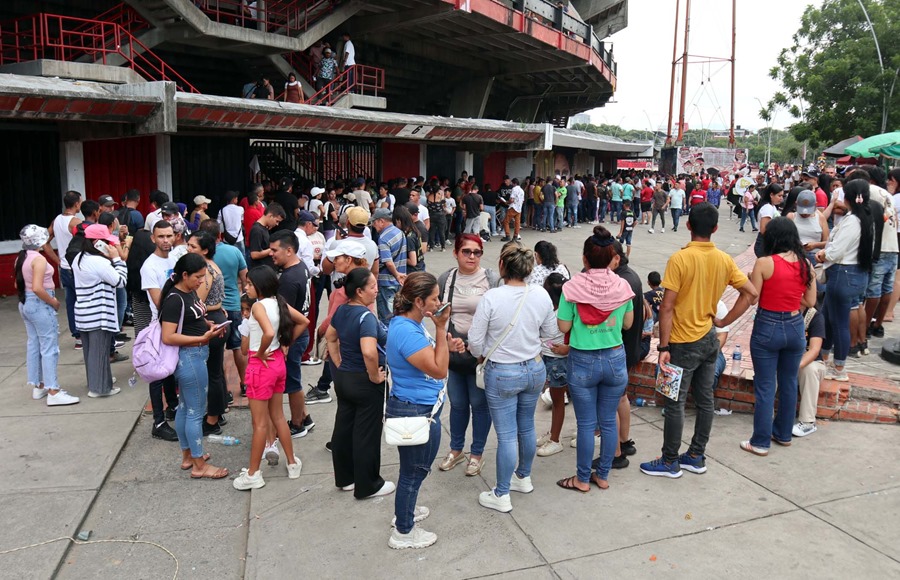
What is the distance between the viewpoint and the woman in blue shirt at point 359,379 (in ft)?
13.7

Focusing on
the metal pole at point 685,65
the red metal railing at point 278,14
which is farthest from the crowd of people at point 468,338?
the metal pole at point 685,65

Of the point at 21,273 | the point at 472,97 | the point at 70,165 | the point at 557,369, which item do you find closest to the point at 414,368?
the point at 557,369

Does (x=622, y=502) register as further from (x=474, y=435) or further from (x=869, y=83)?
(x=869, y=83)

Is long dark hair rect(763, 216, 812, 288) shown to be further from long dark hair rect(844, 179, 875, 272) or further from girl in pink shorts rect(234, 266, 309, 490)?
girl in pink shorts rect(234, 266, 309, 490)

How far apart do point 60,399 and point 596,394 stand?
4895mm

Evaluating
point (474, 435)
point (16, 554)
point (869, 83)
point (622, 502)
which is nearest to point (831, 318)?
point (622, 502)

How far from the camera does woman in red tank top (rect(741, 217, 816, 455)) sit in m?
5.02

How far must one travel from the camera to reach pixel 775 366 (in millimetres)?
5195

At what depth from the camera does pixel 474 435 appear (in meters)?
5.02

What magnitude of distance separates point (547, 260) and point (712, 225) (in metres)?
1.20

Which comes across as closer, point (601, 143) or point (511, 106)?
point (601, 143)

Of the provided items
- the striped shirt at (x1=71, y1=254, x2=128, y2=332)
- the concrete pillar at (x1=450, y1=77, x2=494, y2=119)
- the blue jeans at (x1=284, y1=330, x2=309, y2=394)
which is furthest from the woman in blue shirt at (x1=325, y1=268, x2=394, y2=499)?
the concrete pillar at (x1=450, y1=77, x2=494, y2=119)

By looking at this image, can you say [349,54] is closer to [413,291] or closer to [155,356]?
[155,356]

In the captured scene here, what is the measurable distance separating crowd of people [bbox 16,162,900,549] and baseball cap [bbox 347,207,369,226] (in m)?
0.02
